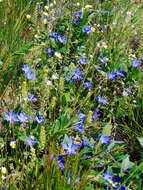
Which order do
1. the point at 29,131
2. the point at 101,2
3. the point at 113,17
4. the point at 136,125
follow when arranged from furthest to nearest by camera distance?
the point at 101,2 < the point at 113,17 < the point at 136,125 < the point at 29,131

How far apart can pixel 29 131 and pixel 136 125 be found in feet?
2.07

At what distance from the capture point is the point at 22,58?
7.02 ft

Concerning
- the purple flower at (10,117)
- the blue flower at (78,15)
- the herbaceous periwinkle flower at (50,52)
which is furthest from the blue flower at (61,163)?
the blue flower at (78,15)

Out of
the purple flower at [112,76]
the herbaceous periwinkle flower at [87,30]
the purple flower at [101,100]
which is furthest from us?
the herbaceous periwinkle flower at [87,30]

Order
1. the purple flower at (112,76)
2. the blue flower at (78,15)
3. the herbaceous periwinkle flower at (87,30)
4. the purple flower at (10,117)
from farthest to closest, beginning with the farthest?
the blue flower at (78,15)
the herbaceous periwinkle flower at (87,30)
the purple flower at (112,76)
the purple flower at (10,117)

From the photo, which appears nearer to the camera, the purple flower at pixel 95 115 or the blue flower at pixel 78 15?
the purple flower at pixel 95 115

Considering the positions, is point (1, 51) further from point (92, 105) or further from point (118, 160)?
point (118, 160)

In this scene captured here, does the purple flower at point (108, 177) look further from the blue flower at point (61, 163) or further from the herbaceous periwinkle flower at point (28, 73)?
the herbaceous periwinkle flower at point (28, 73)

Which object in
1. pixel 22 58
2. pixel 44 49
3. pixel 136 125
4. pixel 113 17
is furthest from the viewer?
pixel 113 17

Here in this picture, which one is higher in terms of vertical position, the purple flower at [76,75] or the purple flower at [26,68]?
the purple flower at [26,68]

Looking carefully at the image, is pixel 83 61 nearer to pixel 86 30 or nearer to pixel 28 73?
pixel 86 30

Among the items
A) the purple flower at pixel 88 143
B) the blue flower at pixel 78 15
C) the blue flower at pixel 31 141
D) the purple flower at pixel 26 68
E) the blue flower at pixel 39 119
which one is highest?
the blue flower at pixel 78 15

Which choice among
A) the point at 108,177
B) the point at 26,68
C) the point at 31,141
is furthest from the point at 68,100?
the point at 108,177

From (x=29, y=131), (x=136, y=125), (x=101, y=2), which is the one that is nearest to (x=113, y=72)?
(x=136, y=125)
